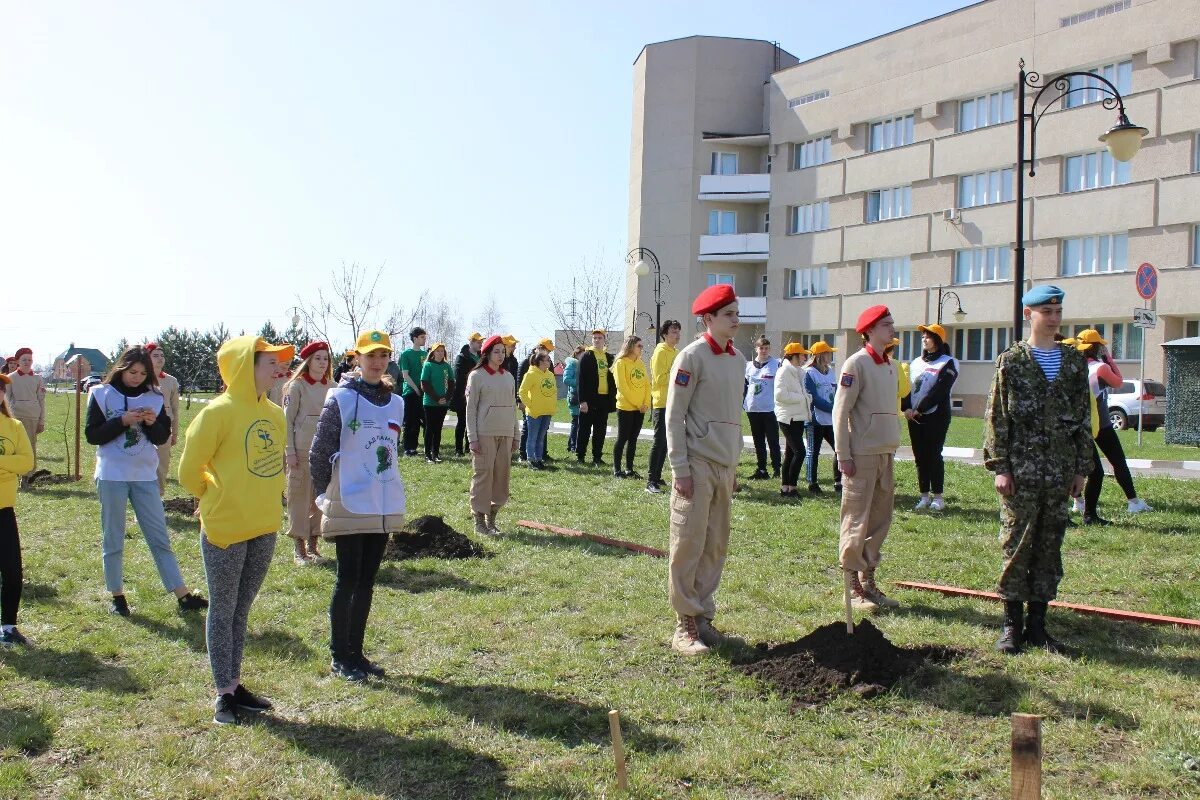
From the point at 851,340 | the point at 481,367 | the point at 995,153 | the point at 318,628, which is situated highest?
the point at 995,153

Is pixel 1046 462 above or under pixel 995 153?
under

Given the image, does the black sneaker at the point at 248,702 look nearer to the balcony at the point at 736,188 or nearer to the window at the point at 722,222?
the balcony at the point at 736,188

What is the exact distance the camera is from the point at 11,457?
20.8 feet

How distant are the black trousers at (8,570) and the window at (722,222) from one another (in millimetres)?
54192

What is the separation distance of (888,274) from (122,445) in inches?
1776

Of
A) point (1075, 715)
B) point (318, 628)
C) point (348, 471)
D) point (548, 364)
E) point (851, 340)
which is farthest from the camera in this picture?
point (851, 340)

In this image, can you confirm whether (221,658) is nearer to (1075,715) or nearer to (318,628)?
(318,628)

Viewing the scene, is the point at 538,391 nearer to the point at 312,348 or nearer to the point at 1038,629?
the point at 312,348

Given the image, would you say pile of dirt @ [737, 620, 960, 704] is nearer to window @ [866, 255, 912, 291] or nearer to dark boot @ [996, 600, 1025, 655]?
dark boot @ [996, 600, 1025, 655]

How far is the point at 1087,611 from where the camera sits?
684 centimetres

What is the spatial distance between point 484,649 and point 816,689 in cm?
212

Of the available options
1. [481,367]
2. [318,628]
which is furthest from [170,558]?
[481,367]

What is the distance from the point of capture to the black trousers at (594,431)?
16656mm

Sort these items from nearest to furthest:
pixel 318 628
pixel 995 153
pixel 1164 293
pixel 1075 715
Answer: pixel 1075 715, pixel 318 628, pixel 1164 293, pixel 995 153
